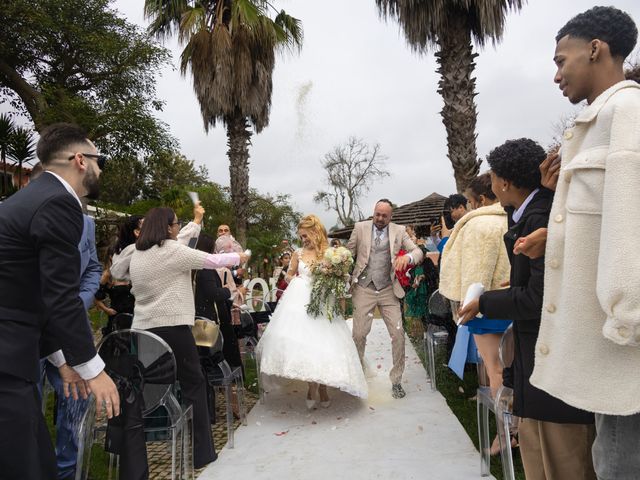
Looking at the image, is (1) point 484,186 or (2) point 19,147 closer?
(1) point 484,186

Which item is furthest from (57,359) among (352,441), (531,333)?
(352,441)

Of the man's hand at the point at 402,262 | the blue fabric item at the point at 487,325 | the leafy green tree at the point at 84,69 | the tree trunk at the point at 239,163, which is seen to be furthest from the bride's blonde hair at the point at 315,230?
the leafy green tree at the point at 84,69

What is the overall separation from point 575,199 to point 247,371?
23.1 ft

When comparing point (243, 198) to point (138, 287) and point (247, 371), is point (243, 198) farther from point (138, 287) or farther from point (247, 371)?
point (138, 287)

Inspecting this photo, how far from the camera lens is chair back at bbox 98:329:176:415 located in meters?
3.28

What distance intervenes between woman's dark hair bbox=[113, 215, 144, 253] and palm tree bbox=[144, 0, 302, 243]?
9923 millimetres

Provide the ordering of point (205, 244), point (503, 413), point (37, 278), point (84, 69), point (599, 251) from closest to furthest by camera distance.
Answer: point (599, 251), point (37, 278), point (503, 413), point (205, 244), point (84, 69)

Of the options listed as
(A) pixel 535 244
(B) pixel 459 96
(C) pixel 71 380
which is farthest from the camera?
(B) pixel 459 96

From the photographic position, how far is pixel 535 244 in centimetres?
188

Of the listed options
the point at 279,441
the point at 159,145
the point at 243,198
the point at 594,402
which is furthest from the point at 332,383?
the point at 159,145

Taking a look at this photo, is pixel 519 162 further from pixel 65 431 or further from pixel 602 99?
pixel 65 431

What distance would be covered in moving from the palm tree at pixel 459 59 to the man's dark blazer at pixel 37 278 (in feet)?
24.4

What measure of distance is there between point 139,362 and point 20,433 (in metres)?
1.24

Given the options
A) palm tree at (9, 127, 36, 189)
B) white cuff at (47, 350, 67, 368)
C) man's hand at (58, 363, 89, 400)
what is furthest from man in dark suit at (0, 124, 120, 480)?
palm tree at (9, 127, 36, 189)
